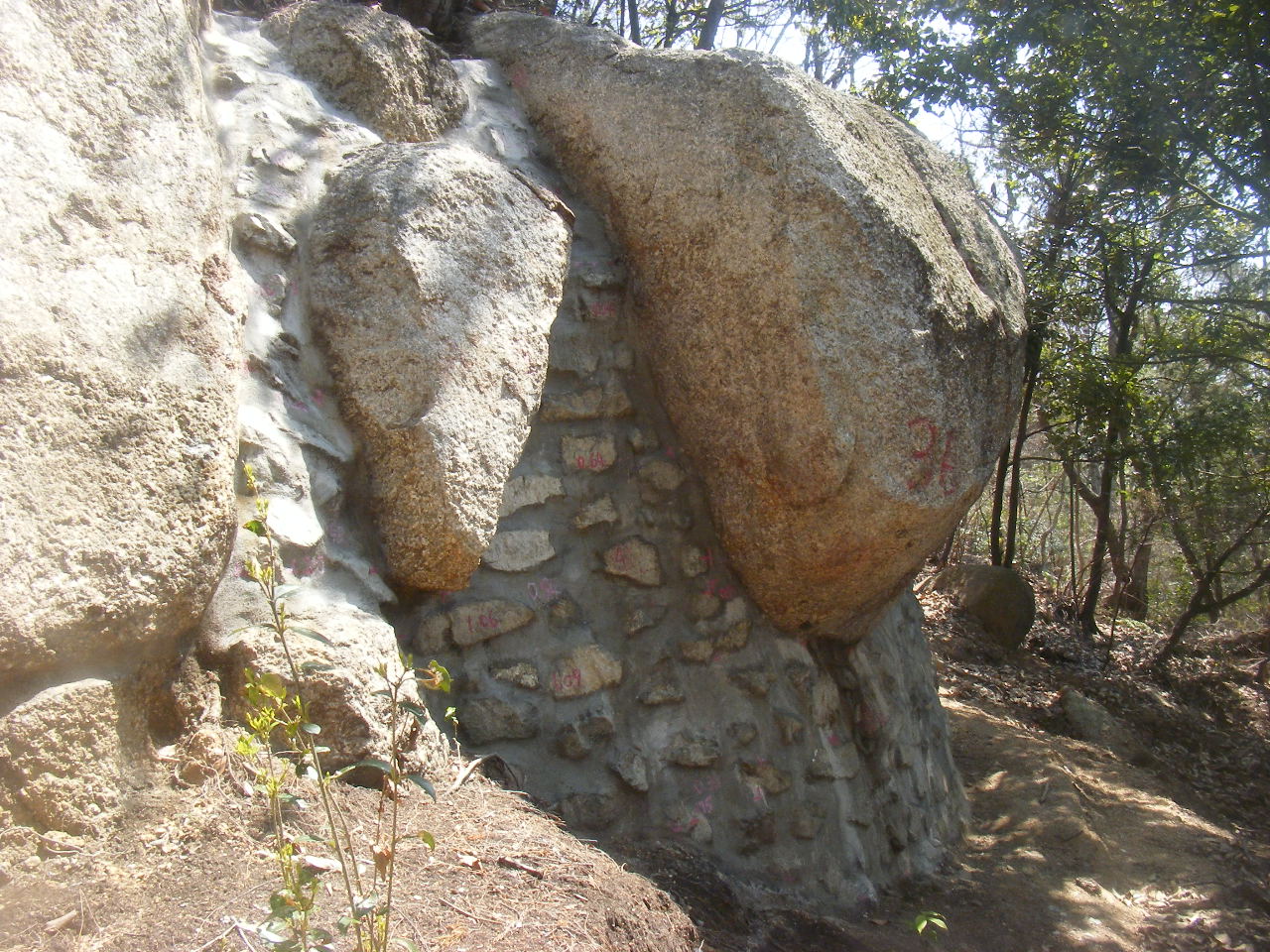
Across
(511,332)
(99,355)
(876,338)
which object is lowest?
(99,355)

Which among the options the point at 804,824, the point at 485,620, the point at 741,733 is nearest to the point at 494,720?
the point at 485,620

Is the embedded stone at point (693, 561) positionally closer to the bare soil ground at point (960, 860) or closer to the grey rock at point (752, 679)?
the grey rock at point (752, 679)

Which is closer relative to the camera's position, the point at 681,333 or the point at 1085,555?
the point at 681,333

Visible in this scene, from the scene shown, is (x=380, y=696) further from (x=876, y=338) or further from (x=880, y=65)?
(x=880, y=65)

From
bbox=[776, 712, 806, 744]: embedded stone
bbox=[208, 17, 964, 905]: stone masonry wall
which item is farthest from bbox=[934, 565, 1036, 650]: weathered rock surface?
bbox=[776, 712, 806, 744]: embedded stone

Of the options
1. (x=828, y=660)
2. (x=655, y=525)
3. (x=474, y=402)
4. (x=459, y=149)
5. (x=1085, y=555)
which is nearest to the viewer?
(x=474, y=402)

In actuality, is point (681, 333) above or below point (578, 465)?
above

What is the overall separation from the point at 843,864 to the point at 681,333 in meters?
1.78

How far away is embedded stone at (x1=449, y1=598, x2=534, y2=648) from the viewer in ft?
9.25

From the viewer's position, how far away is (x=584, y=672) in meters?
3.01

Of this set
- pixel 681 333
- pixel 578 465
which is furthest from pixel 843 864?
pixel 681 333

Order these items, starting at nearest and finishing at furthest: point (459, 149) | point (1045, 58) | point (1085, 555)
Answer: point (459, 149), point (1045, 58), point (1085, 555)

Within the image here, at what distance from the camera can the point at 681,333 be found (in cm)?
344

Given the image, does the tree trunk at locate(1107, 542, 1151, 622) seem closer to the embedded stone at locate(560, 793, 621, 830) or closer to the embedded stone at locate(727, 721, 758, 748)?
the embedded stone at locate(727, 721, 758, 748)
